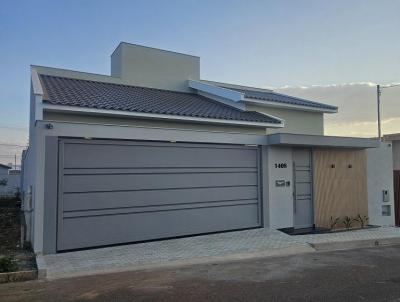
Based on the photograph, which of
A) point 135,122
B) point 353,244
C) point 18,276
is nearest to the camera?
point 18,276

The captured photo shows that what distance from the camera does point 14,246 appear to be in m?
11.0

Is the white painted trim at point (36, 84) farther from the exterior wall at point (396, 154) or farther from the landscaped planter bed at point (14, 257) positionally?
the exterior wall at point (396, 154)

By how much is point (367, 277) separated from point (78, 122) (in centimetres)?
721

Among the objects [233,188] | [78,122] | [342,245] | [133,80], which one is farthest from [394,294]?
[133,80]

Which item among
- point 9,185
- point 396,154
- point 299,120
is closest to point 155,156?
point 299,120

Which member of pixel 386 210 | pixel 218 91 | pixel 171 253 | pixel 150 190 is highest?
pixel 218 91

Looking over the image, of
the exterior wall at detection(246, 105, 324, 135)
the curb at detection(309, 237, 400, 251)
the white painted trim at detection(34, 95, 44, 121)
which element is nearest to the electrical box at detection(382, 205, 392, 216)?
the exterior wall at detection(246, 105, 324, 135)

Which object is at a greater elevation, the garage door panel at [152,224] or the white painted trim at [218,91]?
the white painted trim at [218,91]

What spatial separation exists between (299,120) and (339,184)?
3.65 metres

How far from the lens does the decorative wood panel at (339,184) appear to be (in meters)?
14.7

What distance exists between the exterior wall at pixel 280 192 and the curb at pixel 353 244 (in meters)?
2.54

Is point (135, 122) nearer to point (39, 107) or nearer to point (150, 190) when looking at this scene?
point (150, 190)

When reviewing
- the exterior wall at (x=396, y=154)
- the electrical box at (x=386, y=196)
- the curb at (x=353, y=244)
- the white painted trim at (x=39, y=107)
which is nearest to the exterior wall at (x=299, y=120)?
the electrical box at (x=386, y=196)

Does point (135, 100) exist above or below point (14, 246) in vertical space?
above
